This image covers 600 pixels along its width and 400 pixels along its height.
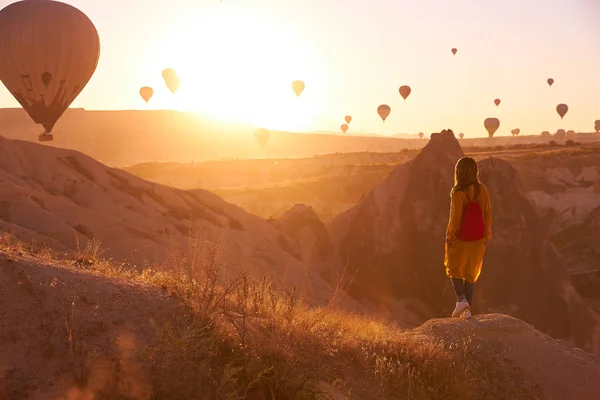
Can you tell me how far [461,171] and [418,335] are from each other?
2.18m

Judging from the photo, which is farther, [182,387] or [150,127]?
[150,127]

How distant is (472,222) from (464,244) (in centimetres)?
33

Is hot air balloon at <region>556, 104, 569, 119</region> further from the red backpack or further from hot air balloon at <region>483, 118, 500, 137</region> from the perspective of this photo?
the red backpack

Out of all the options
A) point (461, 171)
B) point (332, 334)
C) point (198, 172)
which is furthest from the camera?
point (198, 172)

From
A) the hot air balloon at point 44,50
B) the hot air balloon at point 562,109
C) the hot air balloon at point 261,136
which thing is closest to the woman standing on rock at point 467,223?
the hot air balloon at point 44,50

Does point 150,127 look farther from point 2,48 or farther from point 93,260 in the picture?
point 93,260

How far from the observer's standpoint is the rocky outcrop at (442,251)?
793 inches

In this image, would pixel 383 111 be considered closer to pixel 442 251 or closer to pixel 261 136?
pixel 261 136

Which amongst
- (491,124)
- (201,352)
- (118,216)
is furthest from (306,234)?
(491,124)

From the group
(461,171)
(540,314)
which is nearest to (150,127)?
(540,314)

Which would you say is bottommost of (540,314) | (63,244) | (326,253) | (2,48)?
(540,314)

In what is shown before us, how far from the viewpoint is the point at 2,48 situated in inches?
1056

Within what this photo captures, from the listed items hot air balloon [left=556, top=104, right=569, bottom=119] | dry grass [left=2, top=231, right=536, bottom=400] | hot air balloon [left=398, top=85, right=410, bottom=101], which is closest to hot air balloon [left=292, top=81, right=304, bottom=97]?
hot air balloon [left=398, top=85, right=410, bottom=101]

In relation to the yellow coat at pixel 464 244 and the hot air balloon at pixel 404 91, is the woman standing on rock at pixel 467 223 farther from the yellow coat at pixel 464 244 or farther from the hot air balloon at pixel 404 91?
the hot air balloon at pixel 404 91
